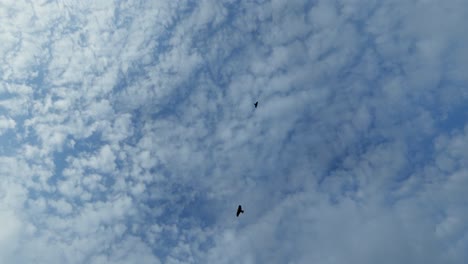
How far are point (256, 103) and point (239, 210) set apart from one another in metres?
21.0

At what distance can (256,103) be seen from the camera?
6769 cm

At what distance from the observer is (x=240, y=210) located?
64750mm

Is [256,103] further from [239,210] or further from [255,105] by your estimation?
[239,210]

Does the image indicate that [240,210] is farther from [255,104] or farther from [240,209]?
[255,104]

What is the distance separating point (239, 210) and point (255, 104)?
815 inches

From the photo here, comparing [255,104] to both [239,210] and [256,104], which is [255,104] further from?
[239,210]

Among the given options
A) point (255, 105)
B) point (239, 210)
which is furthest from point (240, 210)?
point (255, 105)

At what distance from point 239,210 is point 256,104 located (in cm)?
2074

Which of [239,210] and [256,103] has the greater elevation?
[256,103]

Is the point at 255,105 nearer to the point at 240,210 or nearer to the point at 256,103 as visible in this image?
the point at 256,103

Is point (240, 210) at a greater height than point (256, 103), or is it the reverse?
point (256, 103)

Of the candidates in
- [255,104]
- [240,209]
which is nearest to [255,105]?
[255,104]

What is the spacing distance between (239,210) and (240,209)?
0.93 ft

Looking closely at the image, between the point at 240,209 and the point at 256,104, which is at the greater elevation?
the point at 256,104
